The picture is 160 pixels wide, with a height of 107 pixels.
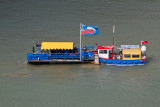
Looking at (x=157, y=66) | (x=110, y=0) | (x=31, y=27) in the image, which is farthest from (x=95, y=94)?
(x=110, y=0)

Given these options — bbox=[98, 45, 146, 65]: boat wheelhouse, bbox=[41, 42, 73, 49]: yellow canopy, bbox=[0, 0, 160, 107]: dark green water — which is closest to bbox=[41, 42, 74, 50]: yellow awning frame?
bbox=[41, 42, 73, 49]: yellow canopy

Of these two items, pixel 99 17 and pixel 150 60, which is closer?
pixel 150 60

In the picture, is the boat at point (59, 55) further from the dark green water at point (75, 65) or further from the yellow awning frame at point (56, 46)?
the dark green water at point (75, 65)

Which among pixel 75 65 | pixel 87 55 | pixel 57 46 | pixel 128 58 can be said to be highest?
pixel 57 46

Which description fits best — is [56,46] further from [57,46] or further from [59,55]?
[59,55]

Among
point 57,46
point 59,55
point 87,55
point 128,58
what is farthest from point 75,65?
point 128,58

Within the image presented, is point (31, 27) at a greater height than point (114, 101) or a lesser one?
greater

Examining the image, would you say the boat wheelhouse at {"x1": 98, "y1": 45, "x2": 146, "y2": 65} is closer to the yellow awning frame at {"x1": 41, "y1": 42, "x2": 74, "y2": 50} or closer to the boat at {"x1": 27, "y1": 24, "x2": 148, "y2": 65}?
the boat at {"x1": 27, "y1": 24, "x2": 148, "y2": 65}

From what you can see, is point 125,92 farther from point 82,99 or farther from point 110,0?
point 110,0
